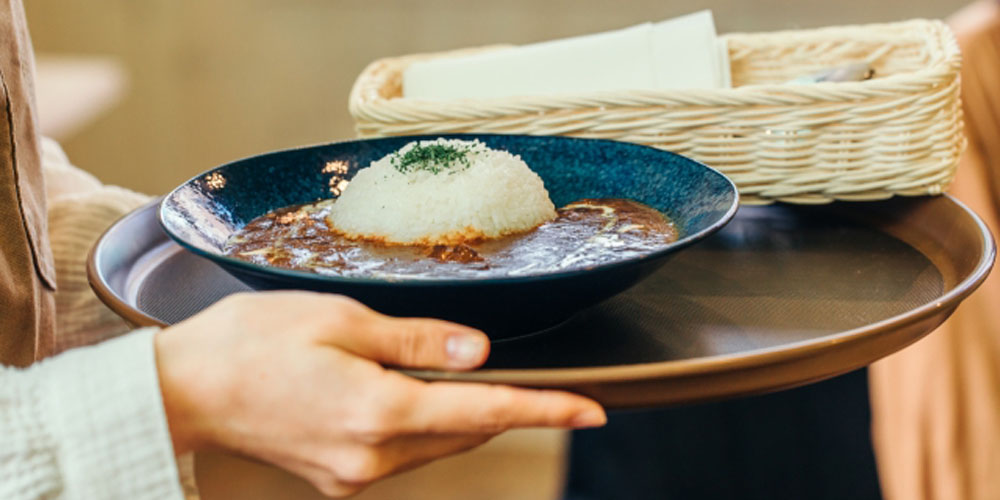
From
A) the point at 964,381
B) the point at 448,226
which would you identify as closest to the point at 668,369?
the point at 448,226

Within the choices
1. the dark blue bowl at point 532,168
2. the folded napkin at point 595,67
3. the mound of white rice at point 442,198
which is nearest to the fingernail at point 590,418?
the dark blue bowl at point 532,168

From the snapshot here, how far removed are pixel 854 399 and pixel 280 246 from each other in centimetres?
164

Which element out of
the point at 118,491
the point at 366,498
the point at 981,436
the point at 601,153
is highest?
the point at 601,153

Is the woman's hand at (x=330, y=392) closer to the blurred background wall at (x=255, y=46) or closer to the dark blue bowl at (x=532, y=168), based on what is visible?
the dark blue bowl at (x=532, y=168)

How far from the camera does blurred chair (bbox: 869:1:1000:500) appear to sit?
145cm

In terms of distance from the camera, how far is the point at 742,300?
852mm

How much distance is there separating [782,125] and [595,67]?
0.34 metres

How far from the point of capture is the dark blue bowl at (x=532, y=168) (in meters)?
0.66

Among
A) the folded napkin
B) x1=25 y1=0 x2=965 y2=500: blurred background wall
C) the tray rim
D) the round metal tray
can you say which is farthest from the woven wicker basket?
x1=25 y1=0 x2=965 y2=500: blurred background wall

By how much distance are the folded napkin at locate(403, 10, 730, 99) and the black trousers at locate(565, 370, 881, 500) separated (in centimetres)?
106

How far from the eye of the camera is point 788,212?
1.11m

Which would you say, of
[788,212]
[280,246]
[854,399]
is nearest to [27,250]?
[280,246]

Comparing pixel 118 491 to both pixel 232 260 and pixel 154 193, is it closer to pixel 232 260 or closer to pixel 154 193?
pixel 232 260

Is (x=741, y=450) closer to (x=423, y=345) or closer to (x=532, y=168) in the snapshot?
(x=532, y=168)
